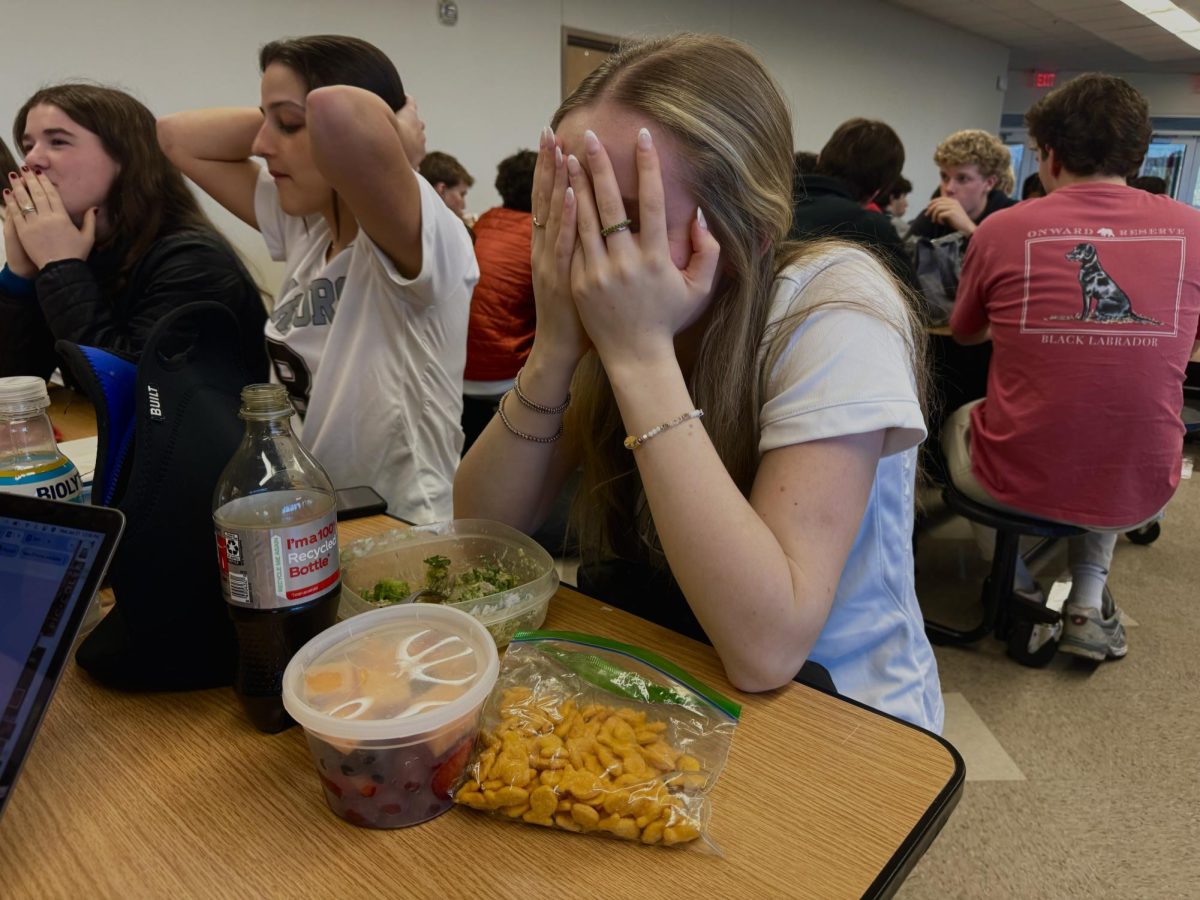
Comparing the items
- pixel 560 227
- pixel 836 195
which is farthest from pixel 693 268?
pixel 836 195

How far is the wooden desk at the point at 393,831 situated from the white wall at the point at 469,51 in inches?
26.9

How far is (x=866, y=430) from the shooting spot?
29.4 inches

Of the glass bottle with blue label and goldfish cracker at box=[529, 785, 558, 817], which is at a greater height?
the glass bottle with blue label

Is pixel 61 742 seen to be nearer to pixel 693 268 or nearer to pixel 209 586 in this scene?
pixel 209 586

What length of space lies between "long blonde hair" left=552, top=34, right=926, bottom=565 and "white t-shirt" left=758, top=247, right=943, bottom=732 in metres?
0.04

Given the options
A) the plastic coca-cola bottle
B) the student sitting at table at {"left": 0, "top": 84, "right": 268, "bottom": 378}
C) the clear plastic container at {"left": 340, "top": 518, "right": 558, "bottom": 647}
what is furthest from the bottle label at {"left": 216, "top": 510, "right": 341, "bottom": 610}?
the student sitting at table at {"left": 0, "top": 84, "right": 268, "bottom": 378}

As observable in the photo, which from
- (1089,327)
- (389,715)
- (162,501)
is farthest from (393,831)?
(1089,327)

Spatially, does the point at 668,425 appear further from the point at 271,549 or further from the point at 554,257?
the point at 271,549

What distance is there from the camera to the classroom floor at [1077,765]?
1419 mm

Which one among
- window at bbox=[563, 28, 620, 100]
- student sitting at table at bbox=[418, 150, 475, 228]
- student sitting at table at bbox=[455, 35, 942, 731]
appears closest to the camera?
student sitting at table at bbox=[455, 35, 942, 731]

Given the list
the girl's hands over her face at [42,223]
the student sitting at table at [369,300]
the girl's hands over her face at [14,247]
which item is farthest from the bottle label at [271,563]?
the girl's hands over her face at [14,247]

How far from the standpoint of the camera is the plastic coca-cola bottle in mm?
602

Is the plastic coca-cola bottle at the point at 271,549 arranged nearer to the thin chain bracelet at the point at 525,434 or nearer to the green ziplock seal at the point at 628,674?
the green ziplock seal at the point at 628,674

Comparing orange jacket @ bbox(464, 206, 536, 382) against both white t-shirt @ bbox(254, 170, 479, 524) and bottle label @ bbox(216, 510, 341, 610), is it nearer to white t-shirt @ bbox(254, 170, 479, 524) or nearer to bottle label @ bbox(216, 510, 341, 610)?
white t-shirt @ bbox(254, 170, 479, 524)
